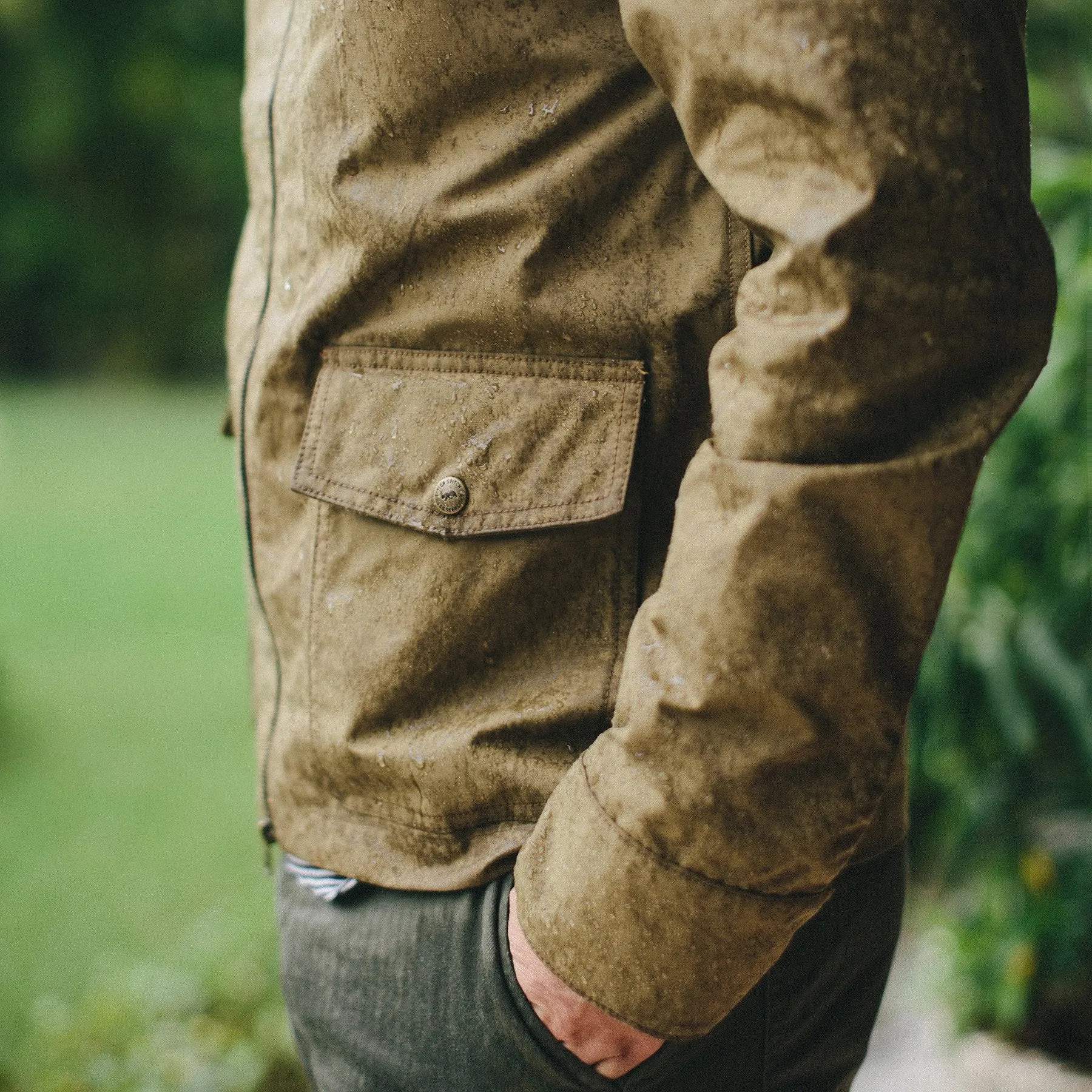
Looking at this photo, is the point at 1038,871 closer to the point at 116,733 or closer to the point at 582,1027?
the point at 582,1027

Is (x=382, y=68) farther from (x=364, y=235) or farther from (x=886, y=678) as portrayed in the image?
(x=886, y=678)

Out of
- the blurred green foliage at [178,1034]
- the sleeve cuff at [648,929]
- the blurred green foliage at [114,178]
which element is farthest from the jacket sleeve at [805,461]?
the blurred green foliage at [114,178]

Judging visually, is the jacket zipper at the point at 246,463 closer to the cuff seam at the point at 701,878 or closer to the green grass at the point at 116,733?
the cuff seam at the point at 701,878

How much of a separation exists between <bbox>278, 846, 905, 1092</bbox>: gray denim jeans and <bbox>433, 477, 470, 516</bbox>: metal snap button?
0.35 meters

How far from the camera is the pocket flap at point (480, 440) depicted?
1.07m

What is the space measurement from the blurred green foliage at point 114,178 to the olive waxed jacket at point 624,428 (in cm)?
2352

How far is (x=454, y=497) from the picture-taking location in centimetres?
109

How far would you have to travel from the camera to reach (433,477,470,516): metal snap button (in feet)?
3.56

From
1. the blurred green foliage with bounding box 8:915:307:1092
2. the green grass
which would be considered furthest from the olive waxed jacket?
the green grass

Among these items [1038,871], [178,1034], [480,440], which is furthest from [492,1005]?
[1038,871]

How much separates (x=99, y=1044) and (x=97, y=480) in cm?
977

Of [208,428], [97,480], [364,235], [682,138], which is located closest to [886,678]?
[682,138]

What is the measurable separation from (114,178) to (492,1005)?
26183 mm

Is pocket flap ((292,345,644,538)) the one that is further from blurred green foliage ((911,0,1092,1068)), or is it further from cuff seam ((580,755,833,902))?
blurred green foliage ((911,0,1092,1068))
